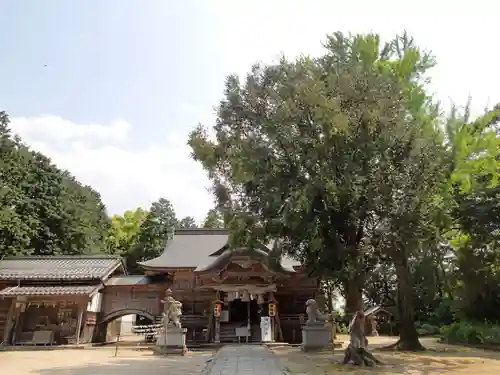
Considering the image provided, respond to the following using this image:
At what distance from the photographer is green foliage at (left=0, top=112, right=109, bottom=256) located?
29766 millimetres

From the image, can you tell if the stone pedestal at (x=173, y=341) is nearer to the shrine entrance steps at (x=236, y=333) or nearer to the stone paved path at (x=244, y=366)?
the stone paved path at (x=244, y=366)

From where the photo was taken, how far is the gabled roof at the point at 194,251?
949 inches

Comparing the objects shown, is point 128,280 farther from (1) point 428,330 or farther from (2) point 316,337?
(1) point 428,330

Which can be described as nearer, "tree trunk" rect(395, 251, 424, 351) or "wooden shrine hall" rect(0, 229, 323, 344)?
"tree trunk" rect(395, 251, 424, 351)

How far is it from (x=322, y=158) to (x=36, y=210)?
3030cm

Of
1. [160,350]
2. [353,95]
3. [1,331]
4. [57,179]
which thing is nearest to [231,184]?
[353,95]

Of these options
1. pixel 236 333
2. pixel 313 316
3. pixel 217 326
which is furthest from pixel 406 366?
pixel 217 326

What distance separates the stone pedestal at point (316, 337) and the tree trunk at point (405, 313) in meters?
3.21

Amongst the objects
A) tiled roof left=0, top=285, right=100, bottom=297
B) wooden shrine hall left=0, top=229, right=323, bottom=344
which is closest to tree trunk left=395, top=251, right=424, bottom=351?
wooden shrine hall left=0, top=229, right=323, bottom=344

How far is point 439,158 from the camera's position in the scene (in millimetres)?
14273

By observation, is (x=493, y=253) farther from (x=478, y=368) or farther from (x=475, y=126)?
(x=478, y=368)

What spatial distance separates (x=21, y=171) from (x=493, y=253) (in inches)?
1260

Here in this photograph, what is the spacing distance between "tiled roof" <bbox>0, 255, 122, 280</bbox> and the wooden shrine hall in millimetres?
55

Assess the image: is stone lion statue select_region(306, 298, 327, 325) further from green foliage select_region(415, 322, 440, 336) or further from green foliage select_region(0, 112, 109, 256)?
green foliage select_region(0, 112, 109, 256)
